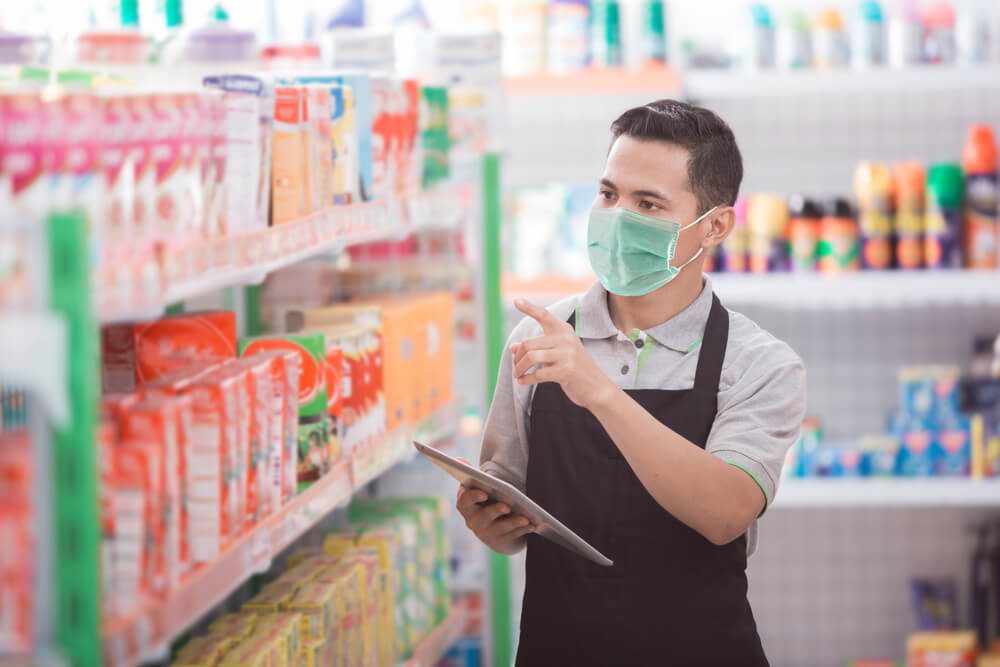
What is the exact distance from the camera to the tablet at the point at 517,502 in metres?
2.26

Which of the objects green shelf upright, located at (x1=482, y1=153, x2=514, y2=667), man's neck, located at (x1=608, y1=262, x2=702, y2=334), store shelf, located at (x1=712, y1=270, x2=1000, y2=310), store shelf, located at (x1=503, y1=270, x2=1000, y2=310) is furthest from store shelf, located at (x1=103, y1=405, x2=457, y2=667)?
store shelf, located at (x1=712, y1=270, x2=1000, y2=310)

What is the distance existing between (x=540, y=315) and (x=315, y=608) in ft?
2.62

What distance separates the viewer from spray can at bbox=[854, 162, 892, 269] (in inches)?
185

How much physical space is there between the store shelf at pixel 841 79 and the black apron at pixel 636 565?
2.34 meters

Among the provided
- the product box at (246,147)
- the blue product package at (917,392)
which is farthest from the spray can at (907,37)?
the product box at (246,147)

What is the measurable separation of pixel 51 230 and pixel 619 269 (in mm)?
1334

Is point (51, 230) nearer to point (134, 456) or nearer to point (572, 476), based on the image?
point (134, 456)

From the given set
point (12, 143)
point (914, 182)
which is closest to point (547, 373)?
point (12, 143)

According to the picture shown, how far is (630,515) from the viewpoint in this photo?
2533 millimetres

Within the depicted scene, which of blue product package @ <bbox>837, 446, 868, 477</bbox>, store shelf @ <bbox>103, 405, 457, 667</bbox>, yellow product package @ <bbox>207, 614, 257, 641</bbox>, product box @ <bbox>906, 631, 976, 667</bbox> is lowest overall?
product box @ <bbox>906, 631, 976, 667</bbox>

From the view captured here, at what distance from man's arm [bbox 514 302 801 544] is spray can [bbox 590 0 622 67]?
270 cm

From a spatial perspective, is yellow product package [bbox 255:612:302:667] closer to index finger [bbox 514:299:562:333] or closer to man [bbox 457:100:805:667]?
man [bbox 457:100:805:667]

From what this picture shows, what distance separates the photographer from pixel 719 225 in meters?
2.70

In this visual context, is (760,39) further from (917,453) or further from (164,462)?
(164,462)
